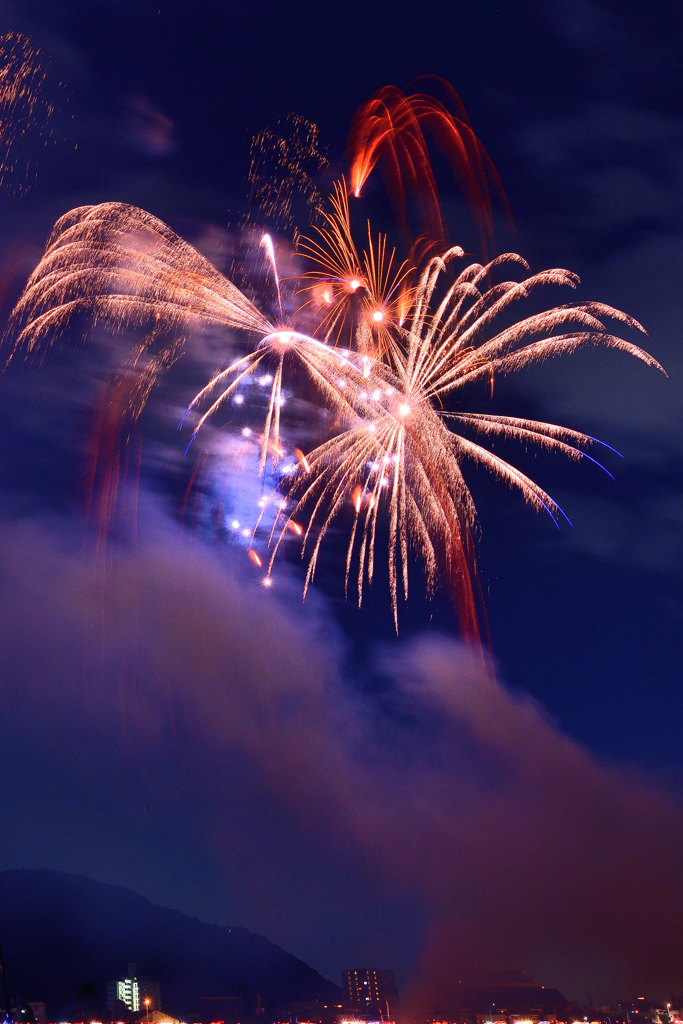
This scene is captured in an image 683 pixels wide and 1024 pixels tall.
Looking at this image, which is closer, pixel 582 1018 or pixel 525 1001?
pixel 582 1018

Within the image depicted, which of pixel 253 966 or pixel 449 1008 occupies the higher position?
pixel 253 966

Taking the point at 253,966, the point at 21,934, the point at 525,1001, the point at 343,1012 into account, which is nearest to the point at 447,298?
the point at 343,1012

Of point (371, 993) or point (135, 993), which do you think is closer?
point (371, 993)

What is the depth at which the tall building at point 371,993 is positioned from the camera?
97.5 meters

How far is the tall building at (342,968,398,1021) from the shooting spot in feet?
320

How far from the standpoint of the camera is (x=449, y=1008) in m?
102

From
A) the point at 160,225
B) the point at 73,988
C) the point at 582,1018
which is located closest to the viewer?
the point at 160,225

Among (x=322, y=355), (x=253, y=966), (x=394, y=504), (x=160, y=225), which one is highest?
(x=253, y=966)

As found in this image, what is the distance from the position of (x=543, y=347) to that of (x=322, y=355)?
5.76 metres

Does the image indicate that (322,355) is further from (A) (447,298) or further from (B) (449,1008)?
(B) (449,1008)

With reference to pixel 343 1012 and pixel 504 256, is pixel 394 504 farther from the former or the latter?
pixel 343 1012

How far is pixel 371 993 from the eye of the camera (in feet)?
335

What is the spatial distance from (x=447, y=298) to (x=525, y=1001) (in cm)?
10754

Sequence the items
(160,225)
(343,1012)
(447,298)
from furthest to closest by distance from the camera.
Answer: (343,1012), (447,298), (160,225)
